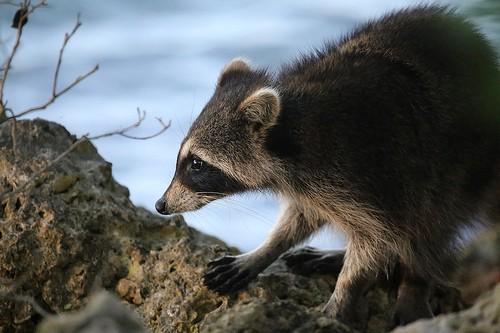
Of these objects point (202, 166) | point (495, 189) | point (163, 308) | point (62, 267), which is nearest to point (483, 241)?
point (495, 189)

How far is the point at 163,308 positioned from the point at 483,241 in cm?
272

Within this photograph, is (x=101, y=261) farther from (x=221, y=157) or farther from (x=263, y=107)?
(x=263, y=107)

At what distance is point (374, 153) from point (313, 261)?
2.62ft

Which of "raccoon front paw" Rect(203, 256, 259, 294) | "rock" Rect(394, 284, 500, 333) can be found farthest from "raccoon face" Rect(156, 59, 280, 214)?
"rock" Rect(394, 284, 500, 333)

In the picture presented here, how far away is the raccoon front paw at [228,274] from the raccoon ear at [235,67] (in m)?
1.42

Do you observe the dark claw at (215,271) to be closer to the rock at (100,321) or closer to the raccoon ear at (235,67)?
the raccoon ear at (235,67)

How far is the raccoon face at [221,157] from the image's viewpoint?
5.79 metres

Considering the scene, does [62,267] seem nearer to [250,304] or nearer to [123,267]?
[123,267]

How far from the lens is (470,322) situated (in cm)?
326

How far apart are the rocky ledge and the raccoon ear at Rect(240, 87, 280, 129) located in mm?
832

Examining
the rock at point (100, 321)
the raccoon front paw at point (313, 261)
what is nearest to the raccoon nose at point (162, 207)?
the raccoon front paw at point (313, 261)

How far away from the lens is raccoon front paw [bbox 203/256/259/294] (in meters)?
5.23

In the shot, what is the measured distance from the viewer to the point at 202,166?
5887 millimetres

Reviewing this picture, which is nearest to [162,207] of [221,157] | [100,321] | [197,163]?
[197,163]
